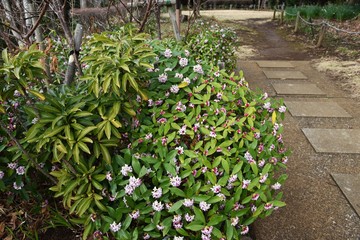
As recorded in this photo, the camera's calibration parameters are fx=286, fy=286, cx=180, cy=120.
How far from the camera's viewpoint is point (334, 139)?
341cm

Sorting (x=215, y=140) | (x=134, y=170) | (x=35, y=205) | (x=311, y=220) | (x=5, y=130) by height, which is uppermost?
(x=5, y=130)

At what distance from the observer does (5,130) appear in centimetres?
164

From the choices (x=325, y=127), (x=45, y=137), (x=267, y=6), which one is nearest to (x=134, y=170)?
(x=45, y=137)

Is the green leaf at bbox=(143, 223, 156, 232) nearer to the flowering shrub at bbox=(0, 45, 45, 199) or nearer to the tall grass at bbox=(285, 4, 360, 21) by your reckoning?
the flowering shrub at bbox=(0, 45, 45, 199)

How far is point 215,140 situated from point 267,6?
84.8ft

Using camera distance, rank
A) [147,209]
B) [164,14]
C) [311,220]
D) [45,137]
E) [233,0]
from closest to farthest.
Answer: [45,137] → [147,209] → [311,220] → [164,14] → [233,0]

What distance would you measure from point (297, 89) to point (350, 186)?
2715 mm

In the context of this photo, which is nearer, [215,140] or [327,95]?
[215,140]

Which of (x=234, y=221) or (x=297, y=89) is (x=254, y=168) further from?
(x=297, y=89)

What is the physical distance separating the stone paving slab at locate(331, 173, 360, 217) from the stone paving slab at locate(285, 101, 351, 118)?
4.75ft

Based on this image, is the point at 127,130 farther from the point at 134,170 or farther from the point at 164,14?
the point at 164,14

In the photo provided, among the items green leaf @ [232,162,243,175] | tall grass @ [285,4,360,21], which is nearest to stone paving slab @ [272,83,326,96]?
green leaf @ [232,162,243,175]

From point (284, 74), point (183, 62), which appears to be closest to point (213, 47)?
point (284, 74)

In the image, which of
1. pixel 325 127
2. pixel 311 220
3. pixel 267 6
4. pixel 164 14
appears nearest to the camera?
pixel 311 220
